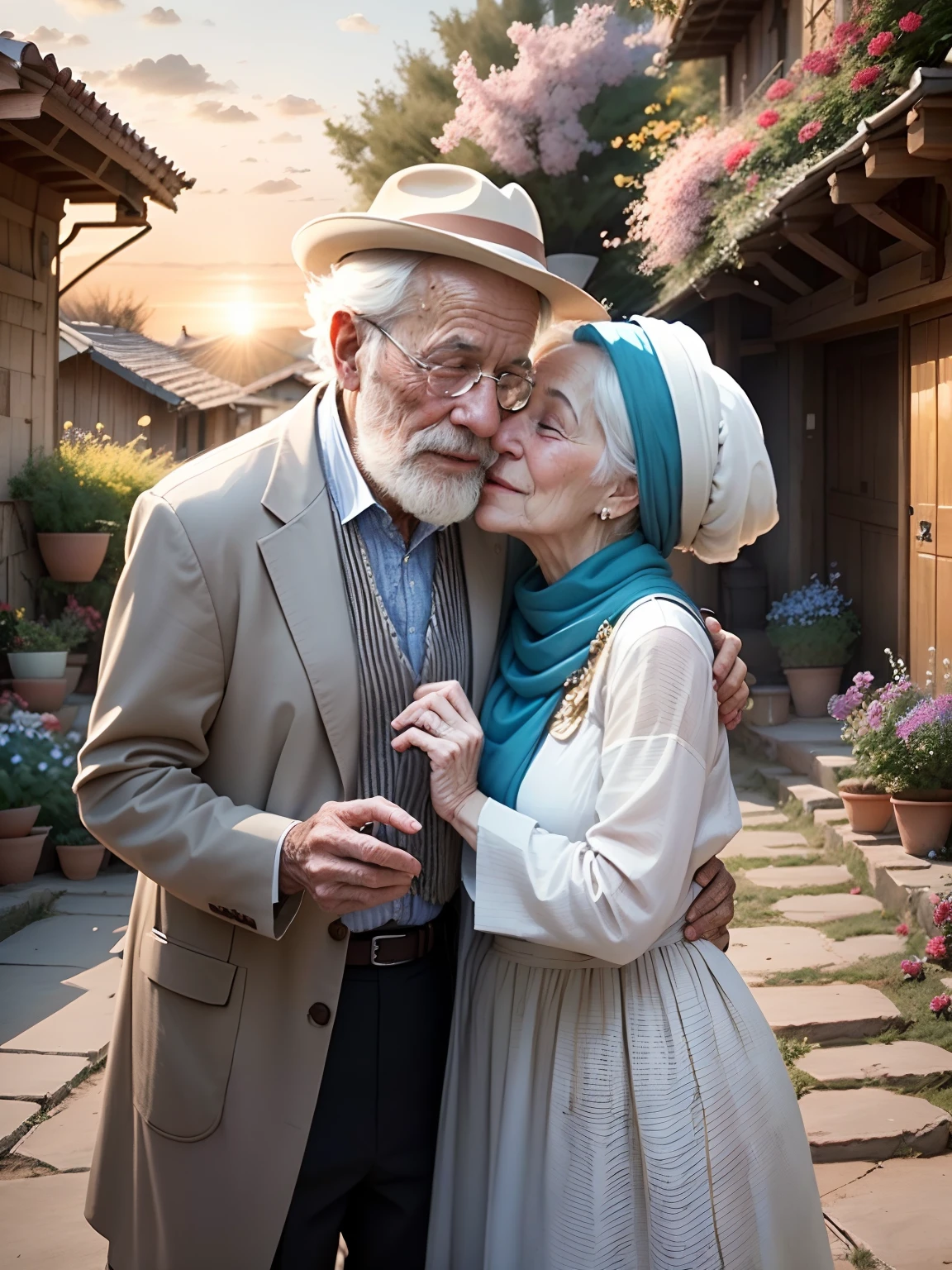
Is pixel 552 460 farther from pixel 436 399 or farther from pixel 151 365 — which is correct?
pixel 151 365

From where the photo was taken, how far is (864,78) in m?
7.43

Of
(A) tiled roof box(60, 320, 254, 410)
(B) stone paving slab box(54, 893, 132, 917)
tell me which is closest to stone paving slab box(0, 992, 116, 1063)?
(B) stone paving slab box(54, 893, 132, 917)

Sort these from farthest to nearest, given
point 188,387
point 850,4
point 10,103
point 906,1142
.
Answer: point 188,387 < point 850,4 < point 10,103 < point 906,1142

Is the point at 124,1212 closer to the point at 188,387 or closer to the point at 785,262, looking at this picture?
the point at 785,262

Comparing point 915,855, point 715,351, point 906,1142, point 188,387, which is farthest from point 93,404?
point 906,1142

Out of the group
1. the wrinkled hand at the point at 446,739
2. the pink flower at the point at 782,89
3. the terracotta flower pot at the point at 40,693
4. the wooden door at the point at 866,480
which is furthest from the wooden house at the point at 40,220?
the wrinkled hand at the point at 446,739

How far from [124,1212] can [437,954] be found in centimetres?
66

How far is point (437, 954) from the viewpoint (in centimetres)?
221

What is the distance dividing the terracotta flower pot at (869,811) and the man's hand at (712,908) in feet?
14.4

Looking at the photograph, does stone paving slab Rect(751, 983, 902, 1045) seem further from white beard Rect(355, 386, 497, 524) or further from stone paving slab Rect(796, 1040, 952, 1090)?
white beard Rect(355, 386, 497, 524)

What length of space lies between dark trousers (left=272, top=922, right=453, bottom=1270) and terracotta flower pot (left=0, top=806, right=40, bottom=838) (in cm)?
440

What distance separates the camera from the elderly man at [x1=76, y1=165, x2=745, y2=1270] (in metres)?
1.91

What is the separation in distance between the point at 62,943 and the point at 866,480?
21.5ft

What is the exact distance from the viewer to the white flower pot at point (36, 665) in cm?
796
